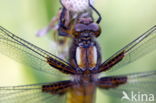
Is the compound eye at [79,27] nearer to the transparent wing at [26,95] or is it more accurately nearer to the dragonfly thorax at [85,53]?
the dragonfly thorax at [85,53]

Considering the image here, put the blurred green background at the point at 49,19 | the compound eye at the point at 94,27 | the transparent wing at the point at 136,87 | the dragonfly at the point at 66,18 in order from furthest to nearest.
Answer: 1. the blurred green background at the point at 49,19
2. the transparent wing at the point at 136,87
3. the compound eye at the point at 94,27
4. the dragonfly at the point at 66,18

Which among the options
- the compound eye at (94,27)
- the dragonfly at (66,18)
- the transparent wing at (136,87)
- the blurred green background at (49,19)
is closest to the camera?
the dragonfly at (66,18)

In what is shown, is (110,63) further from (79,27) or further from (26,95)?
(26,95)

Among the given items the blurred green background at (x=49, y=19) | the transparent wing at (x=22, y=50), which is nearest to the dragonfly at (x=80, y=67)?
the transparent wing at (x=22, y=50)

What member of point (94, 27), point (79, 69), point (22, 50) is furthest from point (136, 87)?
point (22, 50)

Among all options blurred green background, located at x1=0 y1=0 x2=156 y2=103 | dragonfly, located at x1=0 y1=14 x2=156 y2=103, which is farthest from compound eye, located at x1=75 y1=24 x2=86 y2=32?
blurred green background, located at x1=0 y1=0 x2=156 y2=103

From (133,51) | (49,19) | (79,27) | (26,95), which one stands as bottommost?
(26,95)

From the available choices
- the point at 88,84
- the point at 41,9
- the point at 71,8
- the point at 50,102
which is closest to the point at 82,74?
the point at 88,84
